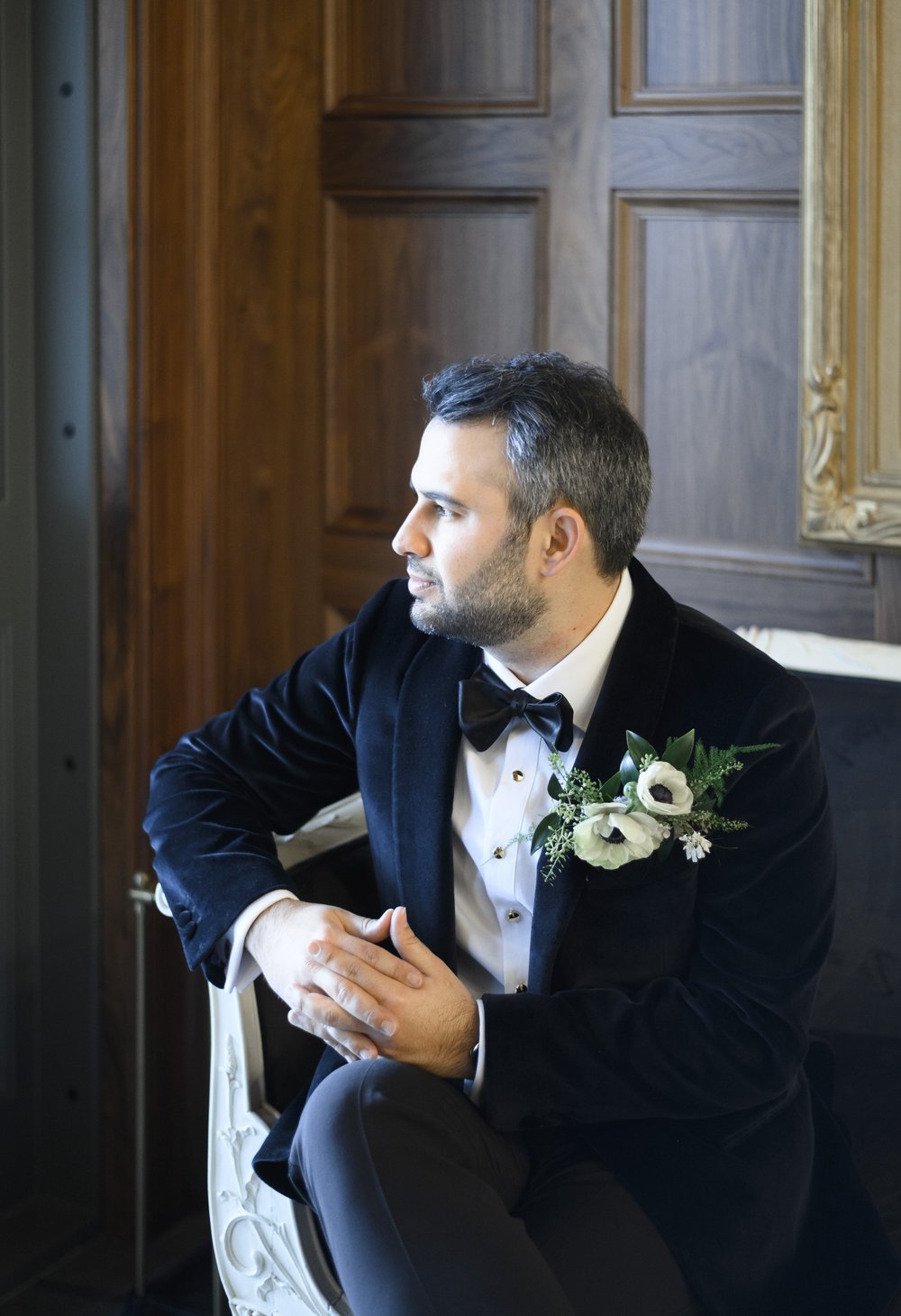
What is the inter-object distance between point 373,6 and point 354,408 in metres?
0.69

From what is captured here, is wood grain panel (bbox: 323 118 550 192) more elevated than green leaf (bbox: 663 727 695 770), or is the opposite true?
wood grain panel (bbox: 323 118 550 192)

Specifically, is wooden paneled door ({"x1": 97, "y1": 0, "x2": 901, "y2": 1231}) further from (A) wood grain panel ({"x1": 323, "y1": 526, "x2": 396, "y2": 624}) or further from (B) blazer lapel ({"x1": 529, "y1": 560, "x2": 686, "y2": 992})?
(B) blazer lapel ({"x1": 529, "y1": 560, "x2": 686, "y2": 992})

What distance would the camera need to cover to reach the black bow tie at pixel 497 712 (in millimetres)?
1705

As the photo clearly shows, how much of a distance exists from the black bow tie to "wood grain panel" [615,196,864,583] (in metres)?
0.82

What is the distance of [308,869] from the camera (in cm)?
196

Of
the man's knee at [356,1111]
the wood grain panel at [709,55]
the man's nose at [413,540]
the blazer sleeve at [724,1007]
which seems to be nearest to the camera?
the man's knee at [356,1111]

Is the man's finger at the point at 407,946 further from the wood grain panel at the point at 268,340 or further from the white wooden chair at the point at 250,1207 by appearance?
the wood grain panel at the point at 268,340

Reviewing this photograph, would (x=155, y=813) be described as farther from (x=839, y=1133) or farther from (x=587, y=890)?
(x=839, y=1133)

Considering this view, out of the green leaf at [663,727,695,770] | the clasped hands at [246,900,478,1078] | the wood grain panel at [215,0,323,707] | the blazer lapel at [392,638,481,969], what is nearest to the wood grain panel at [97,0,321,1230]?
the wood grain panel at [215,0,323,707]

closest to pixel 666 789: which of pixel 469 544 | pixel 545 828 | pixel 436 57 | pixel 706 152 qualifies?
pixel 545 828

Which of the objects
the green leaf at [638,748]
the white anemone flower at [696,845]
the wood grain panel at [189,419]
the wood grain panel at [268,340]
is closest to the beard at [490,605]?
the green leaf at [638,748]

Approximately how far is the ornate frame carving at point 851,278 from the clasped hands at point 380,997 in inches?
40.6

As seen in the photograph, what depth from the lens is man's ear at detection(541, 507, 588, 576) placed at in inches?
66.8

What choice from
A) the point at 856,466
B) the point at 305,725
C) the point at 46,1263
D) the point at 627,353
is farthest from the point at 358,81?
the point at 46,1263
